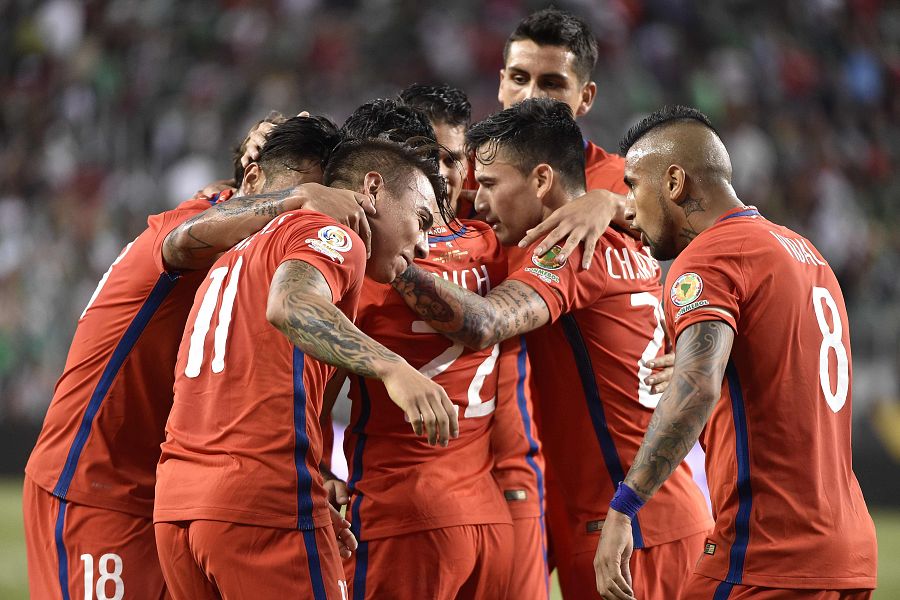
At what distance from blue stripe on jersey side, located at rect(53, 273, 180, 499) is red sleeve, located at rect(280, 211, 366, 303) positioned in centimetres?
95

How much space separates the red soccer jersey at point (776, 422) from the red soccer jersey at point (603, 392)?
3.19 ft

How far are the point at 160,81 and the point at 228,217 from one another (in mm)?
10225

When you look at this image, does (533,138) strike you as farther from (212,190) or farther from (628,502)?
(628,502)

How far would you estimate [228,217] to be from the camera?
11.4 feet

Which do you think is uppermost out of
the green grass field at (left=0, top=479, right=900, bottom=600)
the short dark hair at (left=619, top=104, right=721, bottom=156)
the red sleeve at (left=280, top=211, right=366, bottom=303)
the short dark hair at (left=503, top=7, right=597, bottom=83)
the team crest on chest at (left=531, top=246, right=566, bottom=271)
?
the short dark hair at (left=503, top=7, right=597, bottom=83)

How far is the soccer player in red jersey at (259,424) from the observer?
2.95 metres

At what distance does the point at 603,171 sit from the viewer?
17.1 feet

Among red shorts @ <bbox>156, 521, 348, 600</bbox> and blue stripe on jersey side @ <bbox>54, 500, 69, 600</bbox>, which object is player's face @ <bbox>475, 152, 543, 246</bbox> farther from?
blue stripe on jersey side @ <bbox>54, 500, 69, 600</bbox>

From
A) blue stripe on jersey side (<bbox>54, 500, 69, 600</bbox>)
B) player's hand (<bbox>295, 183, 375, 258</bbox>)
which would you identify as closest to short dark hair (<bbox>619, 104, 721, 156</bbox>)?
player's hand (<bbox>295, 183, 375, 258</bbox>)

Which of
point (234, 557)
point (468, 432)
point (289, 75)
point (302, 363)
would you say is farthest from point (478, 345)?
point (289, 75)

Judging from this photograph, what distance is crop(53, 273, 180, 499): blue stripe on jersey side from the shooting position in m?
3.86

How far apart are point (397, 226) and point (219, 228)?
58 centimetres

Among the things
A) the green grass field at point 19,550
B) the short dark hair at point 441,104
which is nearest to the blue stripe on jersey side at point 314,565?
the short dark hair at point 441,104

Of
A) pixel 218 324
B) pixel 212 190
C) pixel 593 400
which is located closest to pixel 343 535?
pixel 218 324
